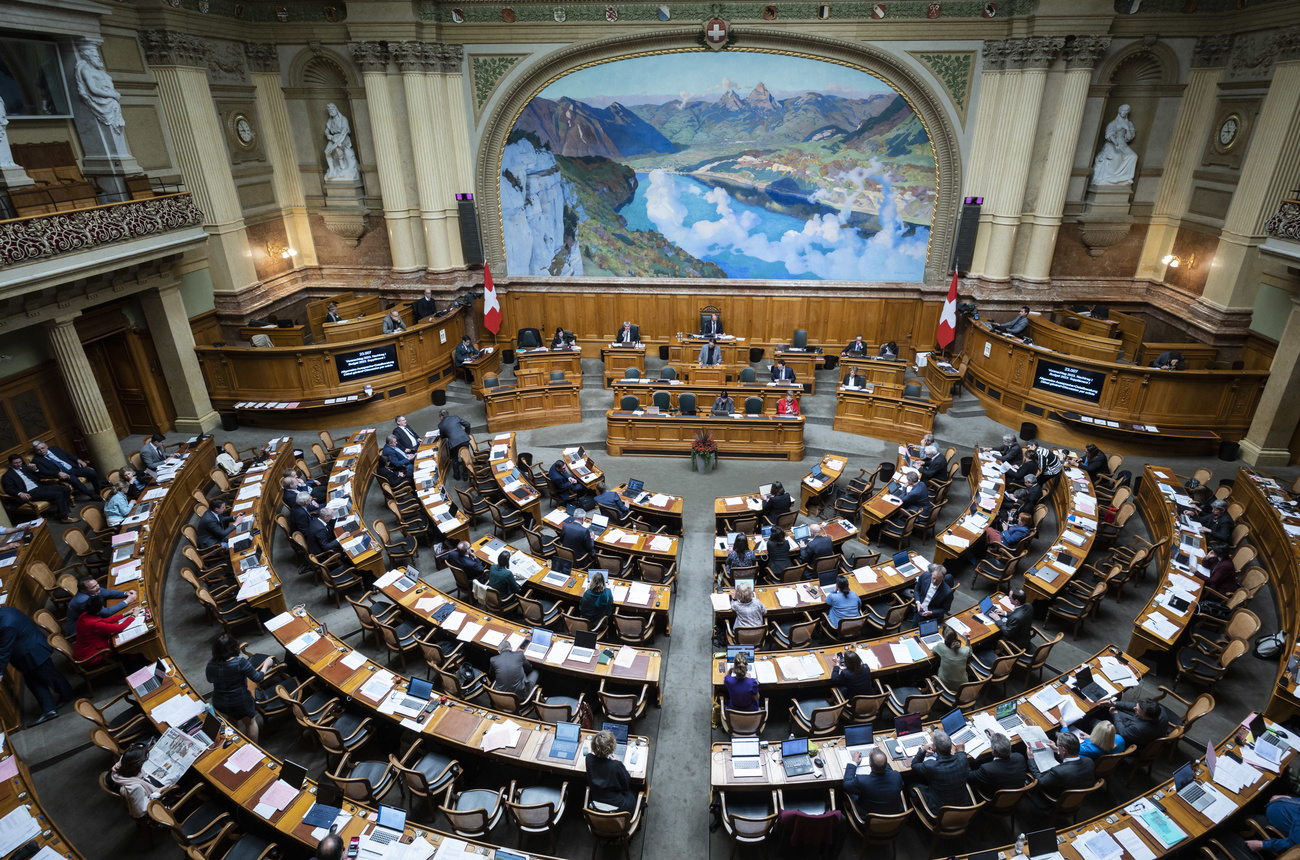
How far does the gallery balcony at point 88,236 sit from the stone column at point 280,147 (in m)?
4.39

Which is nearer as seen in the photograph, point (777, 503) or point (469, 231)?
point (777, 503)

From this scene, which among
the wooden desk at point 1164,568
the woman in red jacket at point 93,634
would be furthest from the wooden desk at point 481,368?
the wooden desk at point 1164,568

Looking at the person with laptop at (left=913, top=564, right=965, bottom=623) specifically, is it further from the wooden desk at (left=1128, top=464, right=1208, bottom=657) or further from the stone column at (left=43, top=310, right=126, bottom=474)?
the stone column at (left=43, top=310, right=126, bottom=474)

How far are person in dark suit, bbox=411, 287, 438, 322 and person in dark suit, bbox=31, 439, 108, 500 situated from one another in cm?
823

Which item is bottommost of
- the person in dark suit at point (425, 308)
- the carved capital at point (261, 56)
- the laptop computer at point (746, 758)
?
the laptop computer at point (746, 758)

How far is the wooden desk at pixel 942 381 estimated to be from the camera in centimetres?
1710

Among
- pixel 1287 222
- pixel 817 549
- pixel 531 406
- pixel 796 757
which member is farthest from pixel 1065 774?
pixel 531 406

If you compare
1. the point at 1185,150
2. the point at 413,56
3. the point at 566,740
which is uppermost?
the point at 413,56

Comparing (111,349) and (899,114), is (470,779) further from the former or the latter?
(899,114)

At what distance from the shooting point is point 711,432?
50.3 ft

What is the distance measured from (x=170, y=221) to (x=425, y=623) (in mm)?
10684

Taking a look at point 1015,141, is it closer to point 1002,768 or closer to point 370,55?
point 1002,768

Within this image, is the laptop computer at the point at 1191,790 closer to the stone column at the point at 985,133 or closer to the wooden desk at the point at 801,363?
the wooden desk at the point at 801,363

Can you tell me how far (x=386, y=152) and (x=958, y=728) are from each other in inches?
730
